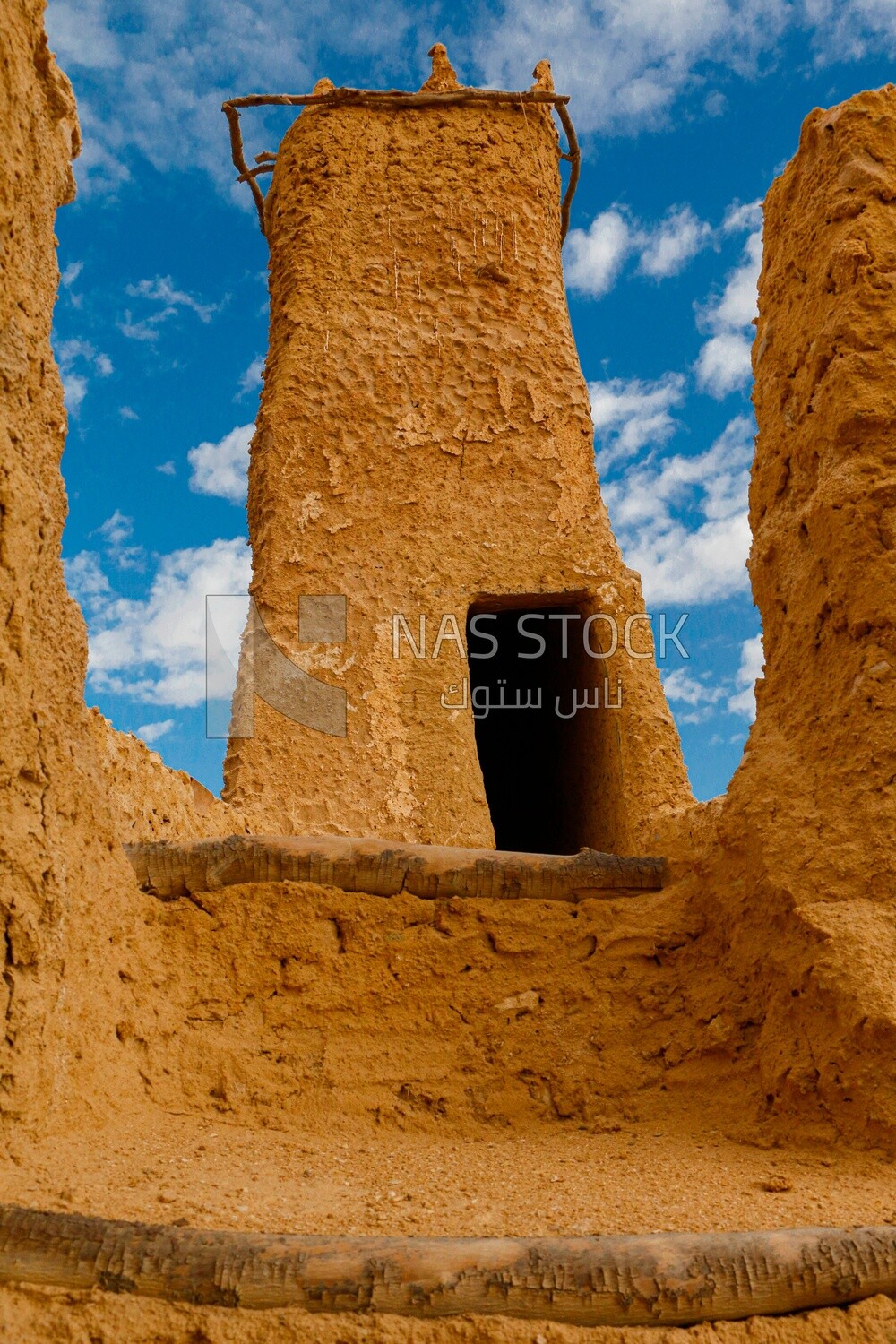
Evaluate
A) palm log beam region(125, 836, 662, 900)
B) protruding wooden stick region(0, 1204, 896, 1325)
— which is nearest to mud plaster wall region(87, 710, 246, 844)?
palm log beam region(125, 836, 662, 900)

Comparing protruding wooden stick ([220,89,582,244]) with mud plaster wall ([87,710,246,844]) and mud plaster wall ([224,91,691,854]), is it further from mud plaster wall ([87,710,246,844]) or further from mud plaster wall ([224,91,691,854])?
mud plaster wall ([87,710,246,844])

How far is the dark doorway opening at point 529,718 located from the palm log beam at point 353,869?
11.2 ft

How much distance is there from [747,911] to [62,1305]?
2.01 m

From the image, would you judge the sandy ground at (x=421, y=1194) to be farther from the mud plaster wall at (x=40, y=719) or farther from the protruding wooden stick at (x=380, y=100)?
the protruding wooden stick at (x=380, y=100)

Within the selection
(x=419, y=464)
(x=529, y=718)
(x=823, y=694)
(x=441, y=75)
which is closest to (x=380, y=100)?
(x=441, y=75)

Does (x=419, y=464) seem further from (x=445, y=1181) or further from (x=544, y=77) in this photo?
(x=445, y=1181)

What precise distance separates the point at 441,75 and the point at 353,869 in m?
6.38

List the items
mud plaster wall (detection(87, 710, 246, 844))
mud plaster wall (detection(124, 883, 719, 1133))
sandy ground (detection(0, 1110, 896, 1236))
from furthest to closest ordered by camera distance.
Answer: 1. mud plaster wall (detection(87, 710, 246, 844))
2. mud plaster wall (detection(124, 883, 719, 1133))
3. sandy ground (detection(0, 1110, 896, 1236))

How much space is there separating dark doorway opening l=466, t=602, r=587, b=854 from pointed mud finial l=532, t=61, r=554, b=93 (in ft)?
11.8

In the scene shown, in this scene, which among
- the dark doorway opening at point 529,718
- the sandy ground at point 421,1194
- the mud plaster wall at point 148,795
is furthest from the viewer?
the dark doorway opening at point 529,718

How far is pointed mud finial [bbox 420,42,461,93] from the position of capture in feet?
25.3

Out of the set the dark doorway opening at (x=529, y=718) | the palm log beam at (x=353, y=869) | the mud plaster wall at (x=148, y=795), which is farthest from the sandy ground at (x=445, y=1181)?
the dark doorway opening at (x=529, y=718)

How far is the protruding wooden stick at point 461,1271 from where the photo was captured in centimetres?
207

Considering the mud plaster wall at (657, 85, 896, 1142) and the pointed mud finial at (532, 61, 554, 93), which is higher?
the pointed mud finial at (532, 61, 554, 93)
